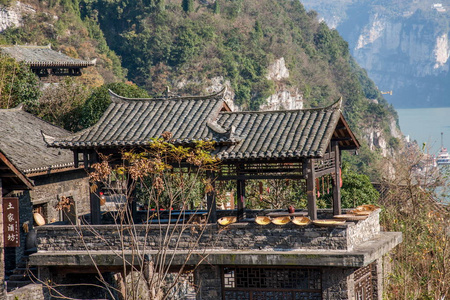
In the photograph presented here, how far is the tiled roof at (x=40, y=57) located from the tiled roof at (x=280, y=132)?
73.3 ft

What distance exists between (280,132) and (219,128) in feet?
4.59

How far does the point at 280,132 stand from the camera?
1571 centimetres

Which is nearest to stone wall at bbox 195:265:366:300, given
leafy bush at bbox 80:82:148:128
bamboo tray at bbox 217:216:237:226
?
bamboo tray at bbox 217:216:237:226

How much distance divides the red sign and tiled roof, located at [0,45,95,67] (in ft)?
73.9

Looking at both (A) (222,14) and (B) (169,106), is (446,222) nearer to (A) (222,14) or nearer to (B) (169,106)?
(B) (169,106)

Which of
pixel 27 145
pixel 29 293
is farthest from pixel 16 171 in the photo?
pixel 27 145

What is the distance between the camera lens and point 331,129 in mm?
15328

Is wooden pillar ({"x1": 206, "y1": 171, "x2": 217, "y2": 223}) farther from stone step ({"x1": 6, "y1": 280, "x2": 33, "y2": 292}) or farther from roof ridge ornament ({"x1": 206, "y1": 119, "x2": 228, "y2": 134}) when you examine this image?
stone step ({"x1": 6, "y1": 280, "x2": 33, "y2": 292})

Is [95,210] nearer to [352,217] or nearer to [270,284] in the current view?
[270,284]

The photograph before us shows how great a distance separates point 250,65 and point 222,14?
11863 millimetres

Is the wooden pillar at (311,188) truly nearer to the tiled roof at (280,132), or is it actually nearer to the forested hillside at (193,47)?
the tiled roof at (280,132)

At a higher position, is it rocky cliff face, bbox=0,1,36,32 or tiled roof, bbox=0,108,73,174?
rocky cliff face, bbox=0,1,36,32

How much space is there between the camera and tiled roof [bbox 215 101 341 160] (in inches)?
585

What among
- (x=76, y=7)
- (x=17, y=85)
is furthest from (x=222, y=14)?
(x=17, y=85)
